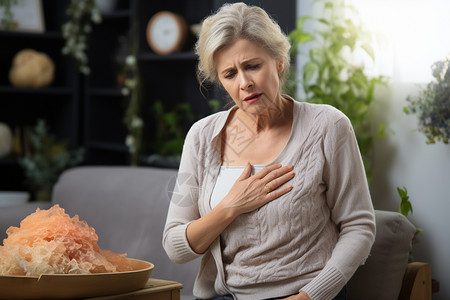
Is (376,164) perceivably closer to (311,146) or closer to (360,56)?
(360,56)

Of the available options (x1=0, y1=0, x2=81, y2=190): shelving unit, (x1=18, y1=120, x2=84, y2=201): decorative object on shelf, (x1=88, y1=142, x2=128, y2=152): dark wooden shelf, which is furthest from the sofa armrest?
(x1=0, y1=0, x2=81, y2=190): shelving unit

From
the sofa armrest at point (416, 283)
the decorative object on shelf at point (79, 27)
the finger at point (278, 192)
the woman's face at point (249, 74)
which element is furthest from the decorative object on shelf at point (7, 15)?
the sofa armrest at point (416, 283)

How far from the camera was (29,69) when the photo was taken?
391 centimetres

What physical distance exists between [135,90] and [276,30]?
6.80 feet

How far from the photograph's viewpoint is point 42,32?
4016 mm

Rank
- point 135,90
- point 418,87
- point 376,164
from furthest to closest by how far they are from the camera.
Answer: point 135,90, point 376,164, point 418,87

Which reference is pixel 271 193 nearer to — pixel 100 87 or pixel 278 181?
pixel 278 181

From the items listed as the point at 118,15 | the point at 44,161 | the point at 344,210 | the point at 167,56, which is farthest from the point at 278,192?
the point at 44,161

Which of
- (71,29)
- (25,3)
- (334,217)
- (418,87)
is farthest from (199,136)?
(25,3)

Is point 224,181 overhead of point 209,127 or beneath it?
beneath

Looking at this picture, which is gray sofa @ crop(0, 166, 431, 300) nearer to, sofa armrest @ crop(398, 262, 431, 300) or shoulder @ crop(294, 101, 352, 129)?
→ sofa armrest @ crop(398, 262, 431, 300)

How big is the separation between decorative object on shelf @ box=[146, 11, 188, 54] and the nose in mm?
1909

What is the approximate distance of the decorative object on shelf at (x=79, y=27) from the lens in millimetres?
3885

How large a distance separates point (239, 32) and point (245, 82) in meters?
0.13
